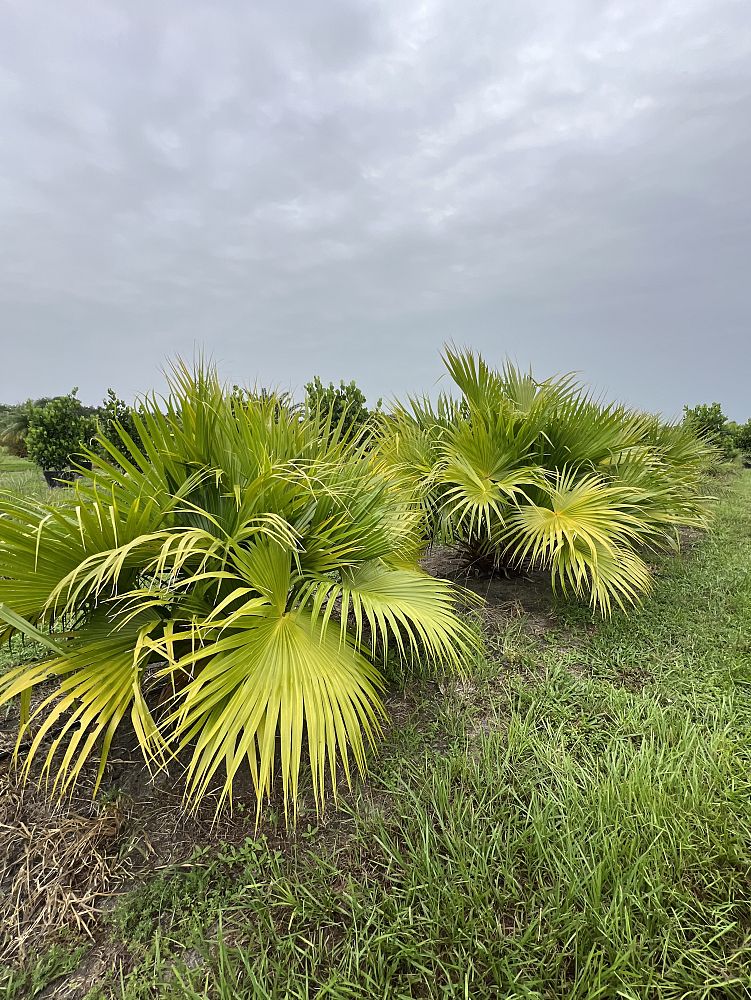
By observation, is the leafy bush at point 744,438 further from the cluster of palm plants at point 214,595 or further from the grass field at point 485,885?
the cluster of palm plants at point 214,595

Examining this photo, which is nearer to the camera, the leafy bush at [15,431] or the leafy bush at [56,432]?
the leafy bush at [56,432]

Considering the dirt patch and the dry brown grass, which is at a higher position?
the dirt patch

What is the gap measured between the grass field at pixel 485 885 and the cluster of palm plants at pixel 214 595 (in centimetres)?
27

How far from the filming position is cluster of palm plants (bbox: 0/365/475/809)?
1.59 m

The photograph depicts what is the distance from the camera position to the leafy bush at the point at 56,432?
8.49m

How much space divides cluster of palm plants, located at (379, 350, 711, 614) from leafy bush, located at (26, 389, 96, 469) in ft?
22.4

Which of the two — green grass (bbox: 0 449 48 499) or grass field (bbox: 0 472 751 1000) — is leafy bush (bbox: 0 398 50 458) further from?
grass field (bbox: 0 472 751 1000)

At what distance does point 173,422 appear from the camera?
2.14 meters

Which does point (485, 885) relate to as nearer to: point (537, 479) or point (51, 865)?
point (51, 865)

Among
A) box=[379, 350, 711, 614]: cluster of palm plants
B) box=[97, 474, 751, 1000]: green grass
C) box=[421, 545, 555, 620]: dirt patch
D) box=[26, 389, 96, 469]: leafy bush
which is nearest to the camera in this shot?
box=[97, 474, 751, 1000]: green grass

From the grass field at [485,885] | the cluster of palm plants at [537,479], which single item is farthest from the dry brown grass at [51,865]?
the cluster of palm plants at [537,479]

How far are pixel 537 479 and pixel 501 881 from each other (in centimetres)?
229

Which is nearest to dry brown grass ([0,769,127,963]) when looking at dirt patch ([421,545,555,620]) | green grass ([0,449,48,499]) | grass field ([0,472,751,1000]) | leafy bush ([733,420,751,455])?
grass field ([0,472,751,1000])

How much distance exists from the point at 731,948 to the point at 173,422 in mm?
2477
